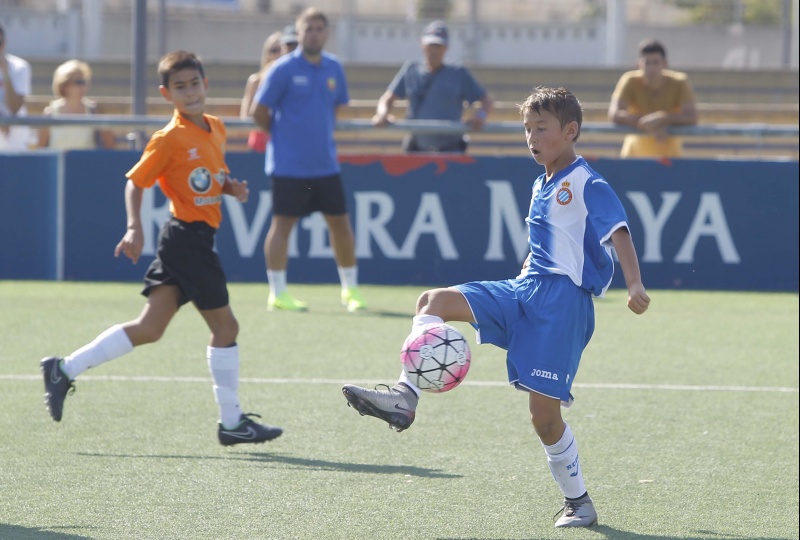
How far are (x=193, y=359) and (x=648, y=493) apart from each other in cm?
364

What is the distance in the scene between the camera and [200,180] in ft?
20.2

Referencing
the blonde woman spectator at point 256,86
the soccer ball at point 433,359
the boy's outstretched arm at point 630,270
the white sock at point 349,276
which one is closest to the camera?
the boy's outstretched arm at point 630,270

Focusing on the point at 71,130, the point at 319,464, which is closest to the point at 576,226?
the point at 319,464

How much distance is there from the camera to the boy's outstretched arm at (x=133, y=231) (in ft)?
19.6

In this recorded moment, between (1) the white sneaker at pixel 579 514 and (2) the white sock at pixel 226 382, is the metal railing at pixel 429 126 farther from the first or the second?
(1) the white sneaker at pixel 579 514

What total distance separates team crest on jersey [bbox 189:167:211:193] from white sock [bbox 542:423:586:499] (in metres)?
2.16

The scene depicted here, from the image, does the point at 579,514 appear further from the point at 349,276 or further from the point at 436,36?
the point at 436,36

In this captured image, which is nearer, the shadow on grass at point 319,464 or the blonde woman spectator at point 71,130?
the shadow on grass at point 319,464

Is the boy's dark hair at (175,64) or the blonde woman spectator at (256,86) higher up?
the boy's dark hair at (175,64)

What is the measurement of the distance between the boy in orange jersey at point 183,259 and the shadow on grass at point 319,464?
0.45 feet

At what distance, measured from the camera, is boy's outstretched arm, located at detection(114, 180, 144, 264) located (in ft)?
19.6

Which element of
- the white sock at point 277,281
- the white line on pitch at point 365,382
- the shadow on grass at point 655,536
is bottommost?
the white sock at point 277,281

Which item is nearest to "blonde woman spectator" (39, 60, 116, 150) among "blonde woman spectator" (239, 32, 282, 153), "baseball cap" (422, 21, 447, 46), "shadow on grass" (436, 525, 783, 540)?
"blonde woman spectator" (239, 32, 282, 153)

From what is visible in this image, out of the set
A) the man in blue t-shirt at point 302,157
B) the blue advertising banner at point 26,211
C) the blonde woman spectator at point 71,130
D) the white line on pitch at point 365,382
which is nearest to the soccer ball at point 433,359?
the white line on pitch at point 365,382
